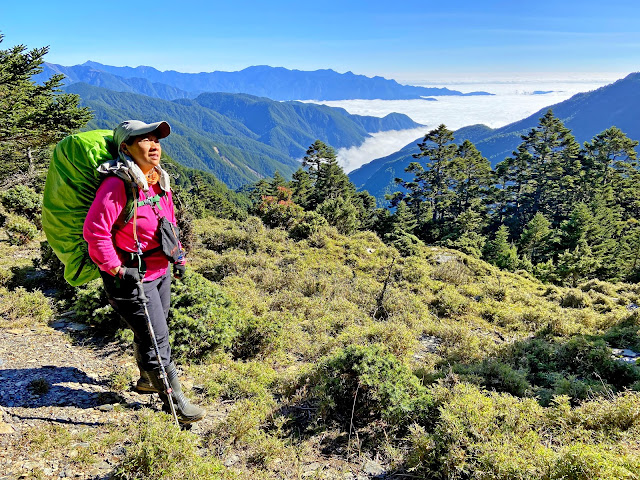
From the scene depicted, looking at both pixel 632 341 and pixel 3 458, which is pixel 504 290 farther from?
pixel 3 458

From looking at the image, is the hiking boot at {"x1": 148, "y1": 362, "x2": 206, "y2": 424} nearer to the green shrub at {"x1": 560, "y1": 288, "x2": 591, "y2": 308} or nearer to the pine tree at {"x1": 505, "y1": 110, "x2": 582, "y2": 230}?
the green shrub at {"x1": 560, "y1": 288, "x2": 591, "y2": 308}

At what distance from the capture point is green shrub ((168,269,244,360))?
4308mm

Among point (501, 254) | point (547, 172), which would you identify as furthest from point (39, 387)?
point (547, 172)

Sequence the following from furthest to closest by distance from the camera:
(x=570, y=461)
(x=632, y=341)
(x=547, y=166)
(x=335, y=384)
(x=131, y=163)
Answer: (x=547, y=166) < (x=632, y=341) < (x=335, y=384) < (x=131, y=163) < (x=570, y=461)

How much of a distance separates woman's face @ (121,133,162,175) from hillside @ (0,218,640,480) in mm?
1987

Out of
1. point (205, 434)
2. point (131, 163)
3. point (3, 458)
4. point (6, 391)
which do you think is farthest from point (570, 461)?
point (6, 391)

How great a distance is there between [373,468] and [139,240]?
8.96ft

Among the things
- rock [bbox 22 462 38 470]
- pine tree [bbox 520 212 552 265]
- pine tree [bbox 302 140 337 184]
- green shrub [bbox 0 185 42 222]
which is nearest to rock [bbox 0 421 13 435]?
rock [bbox 22 462 38 470]

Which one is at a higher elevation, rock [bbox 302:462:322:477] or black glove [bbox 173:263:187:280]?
Result: black glove [bbox 173:263:187:280]

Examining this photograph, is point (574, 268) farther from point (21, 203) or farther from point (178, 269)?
point (21, 203)

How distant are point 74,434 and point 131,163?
225 cm

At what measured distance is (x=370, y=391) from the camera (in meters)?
3.45

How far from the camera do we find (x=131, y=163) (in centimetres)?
266

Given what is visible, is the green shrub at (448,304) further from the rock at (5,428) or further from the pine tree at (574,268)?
the pine tree at (574,268)
